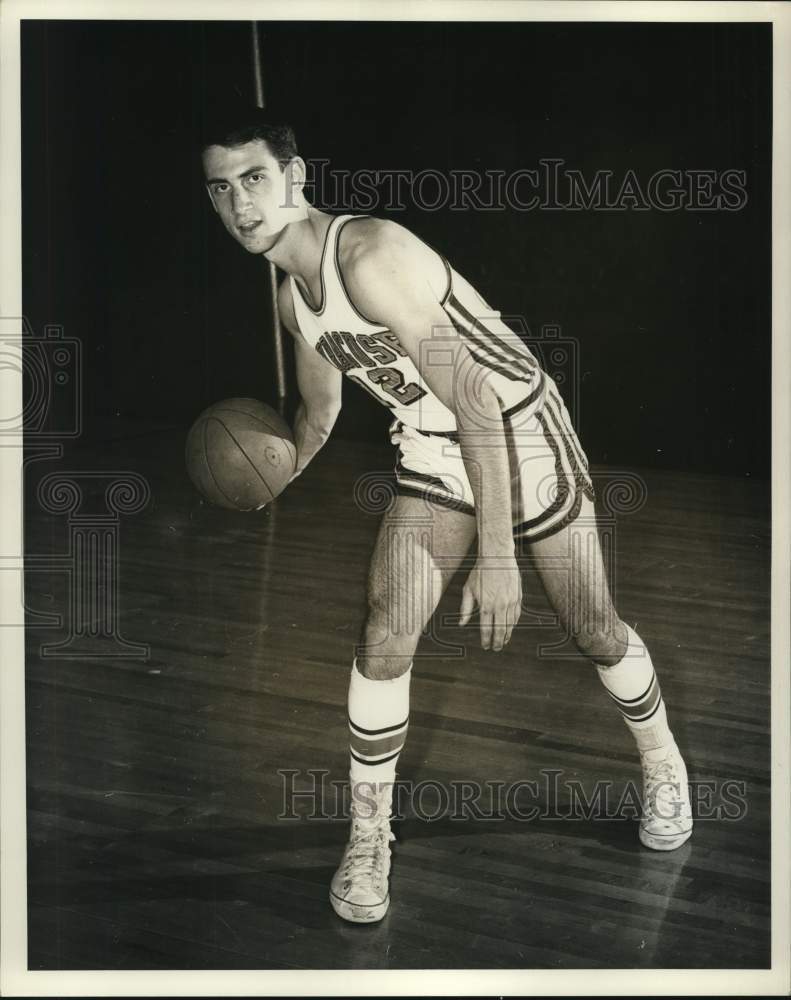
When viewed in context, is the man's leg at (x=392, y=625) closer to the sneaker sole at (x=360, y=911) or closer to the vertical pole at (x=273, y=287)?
the sneaker sole at (x=360, y=911)

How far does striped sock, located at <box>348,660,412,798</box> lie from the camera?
3.14 m

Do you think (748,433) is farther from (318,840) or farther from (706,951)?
(318,840)

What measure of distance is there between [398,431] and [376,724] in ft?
2.11

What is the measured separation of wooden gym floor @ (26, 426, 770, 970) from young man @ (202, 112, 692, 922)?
7cm

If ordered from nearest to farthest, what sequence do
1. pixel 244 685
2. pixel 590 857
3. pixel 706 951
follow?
pixel 706 951
pixel 590 857
pixel 244 685

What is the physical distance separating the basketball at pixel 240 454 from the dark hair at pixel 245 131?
0.54m

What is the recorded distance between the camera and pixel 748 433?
10.6 ft

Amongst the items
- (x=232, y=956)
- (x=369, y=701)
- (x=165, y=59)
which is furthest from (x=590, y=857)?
(x=165, y=59)

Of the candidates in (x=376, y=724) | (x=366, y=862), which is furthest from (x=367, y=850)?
(x=376, y=724)

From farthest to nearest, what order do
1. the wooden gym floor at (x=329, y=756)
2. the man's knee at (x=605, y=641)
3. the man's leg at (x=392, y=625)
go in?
1. the man's knee at (x=605, y=641)
2. the man's leg at (x=392, y=625)
3. the wooden gym floor at (x=329, y=756)

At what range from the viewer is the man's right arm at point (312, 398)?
3.17m

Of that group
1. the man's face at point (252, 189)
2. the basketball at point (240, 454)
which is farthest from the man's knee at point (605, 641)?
the man's face at point (252, 189)

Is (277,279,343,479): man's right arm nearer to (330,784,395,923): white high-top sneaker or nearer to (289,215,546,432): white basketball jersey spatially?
(289,215,546,432): white basketball jersey

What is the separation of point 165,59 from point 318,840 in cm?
175
